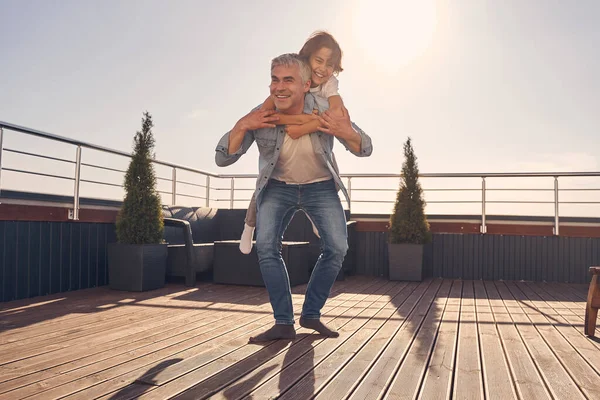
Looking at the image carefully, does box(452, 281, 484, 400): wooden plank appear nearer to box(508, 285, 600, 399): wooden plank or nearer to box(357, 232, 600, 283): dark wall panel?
→ box(508, 285, 600, 399): wooden plank

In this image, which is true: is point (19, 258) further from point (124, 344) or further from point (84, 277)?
point (124, 344)

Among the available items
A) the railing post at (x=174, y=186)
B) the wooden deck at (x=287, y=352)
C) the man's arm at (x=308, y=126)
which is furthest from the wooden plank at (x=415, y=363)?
the railing post at (x=174, y=186)

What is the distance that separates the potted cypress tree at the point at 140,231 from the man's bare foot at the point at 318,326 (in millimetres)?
2403

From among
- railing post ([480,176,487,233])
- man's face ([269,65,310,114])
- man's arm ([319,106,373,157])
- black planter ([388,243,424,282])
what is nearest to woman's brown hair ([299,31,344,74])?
man's face ([269,65,310,114])

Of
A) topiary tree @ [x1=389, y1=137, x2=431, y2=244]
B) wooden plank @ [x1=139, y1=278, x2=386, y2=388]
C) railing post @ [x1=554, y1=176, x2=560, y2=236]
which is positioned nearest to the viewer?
wooden plank @ [x1=139, y1=278, x2=386, y2=388]

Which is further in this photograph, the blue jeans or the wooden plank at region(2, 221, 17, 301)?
the wooden plank at region(2, 221, 17, 301)

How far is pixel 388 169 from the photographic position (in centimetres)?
747

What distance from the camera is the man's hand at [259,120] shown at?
2.43m

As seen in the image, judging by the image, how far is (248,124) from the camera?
2.46 meters

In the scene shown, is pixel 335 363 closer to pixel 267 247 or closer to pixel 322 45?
pixel 267 247

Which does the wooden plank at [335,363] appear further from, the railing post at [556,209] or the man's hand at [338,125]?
the railing post at [556,209]

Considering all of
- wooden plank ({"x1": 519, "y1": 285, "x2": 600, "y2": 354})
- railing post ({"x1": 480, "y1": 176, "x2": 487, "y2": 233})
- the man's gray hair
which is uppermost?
the man's gray hair

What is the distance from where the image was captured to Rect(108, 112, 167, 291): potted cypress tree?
4.67m

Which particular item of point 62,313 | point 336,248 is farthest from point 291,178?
point 62,313
